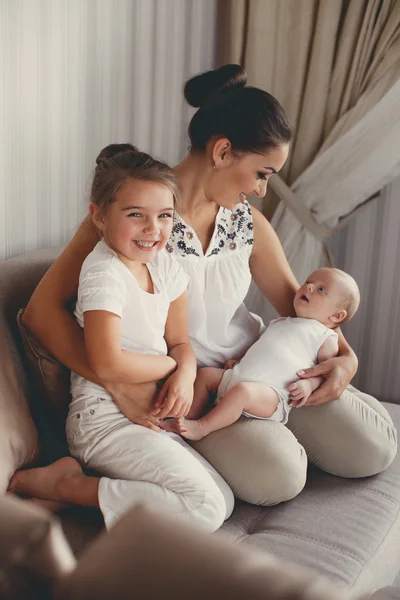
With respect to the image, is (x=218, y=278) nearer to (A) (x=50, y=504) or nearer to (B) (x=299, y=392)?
(B) (x=299, y=392)

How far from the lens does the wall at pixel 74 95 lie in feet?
6.60

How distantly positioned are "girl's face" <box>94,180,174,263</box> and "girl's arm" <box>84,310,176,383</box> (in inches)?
6.9

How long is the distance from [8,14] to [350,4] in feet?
4.49

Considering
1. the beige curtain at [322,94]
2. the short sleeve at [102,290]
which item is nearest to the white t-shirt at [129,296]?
the short sleeve at [102,290]

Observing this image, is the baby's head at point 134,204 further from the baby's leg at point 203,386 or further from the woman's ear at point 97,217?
the baby's leg at point 203,386

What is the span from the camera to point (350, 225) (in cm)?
300

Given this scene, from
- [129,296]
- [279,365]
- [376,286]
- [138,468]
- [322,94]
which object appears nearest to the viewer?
[138,468]

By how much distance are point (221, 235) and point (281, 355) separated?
38 cm

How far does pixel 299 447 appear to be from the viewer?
1.78 meters

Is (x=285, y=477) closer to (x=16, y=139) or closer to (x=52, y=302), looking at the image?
(x=52, y=302)

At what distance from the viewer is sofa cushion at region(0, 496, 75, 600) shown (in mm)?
638

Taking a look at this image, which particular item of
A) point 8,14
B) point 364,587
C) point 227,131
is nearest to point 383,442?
point 364,587

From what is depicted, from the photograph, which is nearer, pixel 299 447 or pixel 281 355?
pixel 299 447

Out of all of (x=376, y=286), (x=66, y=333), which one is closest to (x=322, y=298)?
(x=66, y=333)
